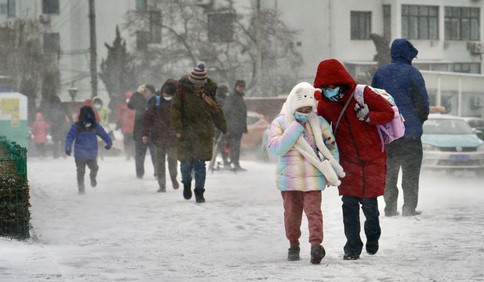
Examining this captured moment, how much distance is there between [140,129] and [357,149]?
42.1 feet

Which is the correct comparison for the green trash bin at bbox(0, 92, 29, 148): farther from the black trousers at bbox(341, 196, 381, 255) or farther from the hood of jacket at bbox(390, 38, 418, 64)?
the black trousers at bbox(341, 196, 381, 255)

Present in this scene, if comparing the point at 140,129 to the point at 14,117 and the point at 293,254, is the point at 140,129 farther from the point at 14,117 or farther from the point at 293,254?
the point at 293,254

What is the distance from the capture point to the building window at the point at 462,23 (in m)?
70.9

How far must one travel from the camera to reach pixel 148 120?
1988 cm

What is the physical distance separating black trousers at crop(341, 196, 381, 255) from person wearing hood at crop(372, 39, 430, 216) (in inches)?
122

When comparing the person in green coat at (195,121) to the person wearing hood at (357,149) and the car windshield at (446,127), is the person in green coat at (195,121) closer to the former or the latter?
the person wearing hood at (357,149)

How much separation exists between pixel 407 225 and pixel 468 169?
8820mm

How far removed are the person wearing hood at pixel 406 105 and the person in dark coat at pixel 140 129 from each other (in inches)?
345

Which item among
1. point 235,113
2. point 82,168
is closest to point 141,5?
point 235,113

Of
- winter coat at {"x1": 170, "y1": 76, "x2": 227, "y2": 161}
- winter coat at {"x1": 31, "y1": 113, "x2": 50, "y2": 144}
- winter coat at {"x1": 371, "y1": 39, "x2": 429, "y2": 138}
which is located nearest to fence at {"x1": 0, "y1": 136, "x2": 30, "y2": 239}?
winter coat at {"x1": 371, "y1": 39, "x2": 429, "y2": 138}

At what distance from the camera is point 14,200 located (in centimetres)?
1162

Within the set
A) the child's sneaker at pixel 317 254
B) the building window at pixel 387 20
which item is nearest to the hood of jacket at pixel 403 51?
the child's sneaker at pixel 317 254

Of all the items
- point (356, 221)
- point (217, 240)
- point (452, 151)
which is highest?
point (356, 221)

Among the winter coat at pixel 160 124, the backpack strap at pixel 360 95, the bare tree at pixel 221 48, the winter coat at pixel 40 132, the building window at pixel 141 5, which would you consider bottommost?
the winter coat at pixel 40 132
